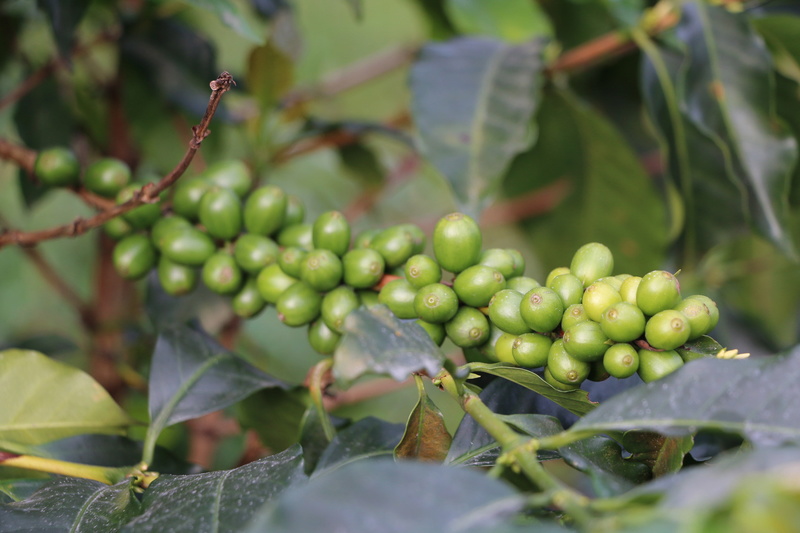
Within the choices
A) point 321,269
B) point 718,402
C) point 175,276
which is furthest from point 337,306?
point 718,402

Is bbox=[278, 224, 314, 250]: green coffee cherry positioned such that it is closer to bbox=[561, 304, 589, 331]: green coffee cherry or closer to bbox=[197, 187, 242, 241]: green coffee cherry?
bbox=[197, 187, 242, 241]: green coffee cherry

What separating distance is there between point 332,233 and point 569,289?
0.85 ft

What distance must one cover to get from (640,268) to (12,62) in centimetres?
138

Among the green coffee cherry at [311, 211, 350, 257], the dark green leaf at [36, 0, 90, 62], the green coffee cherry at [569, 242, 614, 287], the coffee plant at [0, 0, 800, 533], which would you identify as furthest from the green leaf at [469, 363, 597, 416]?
the dark green leaf at [36, 0, 90, 62]

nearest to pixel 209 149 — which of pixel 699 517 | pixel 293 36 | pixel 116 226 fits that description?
pixel 293 36

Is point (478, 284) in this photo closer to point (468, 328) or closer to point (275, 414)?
point (468, 328)

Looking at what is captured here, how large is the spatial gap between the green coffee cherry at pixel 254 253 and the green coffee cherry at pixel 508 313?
0.29 metres

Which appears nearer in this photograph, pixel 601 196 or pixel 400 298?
pixel 400 298

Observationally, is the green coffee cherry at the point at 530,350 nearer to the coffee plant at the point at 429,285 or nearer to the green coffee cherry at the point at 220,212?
the coffee plant at the point at 429,285

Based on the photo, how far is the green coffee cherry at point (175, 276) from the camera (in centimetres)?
83

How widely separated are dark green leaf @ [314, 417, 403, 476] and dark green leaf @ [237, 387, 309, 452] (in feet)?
0.37

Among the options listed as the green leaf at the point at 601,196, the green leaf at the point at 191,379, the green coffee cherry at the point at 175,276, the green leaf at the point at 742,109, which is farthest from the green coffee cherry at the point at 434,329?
the green leaf at the point at 601,196

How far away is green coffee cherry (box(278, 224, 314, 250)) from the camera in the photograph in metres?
0.80

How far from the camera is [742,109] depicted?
1003 millimetres
